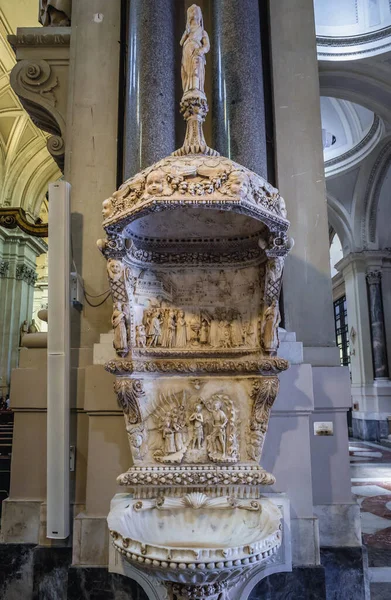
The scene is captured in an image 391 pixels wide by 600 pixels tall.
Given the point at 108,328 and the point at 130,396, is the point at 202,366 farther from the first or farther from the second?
the point at 108,328

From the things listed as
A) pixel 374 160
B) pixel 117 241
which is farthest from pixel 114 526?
pixel 374 160

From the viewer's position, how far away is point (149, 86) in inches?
155

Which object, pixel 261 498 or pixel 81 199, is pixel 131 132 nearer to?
pixel 81 199

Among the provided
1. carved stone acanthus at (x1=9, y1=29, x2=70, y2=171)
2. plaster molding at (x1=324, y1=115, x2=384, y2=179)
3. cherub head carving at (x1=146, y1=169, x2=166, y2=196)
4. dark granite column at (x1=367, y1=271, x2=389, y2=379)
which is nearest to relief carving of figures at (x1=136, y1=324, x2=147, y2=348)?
cherub head carving at (x1=146, y1=169, x2=166, y2=196)

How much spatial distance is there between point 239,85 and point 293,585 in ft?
12.8

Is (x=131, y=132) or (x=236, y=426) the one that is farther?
(x=131, y=132)

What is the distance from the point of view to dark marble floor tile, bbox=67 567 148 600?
10.5 ft

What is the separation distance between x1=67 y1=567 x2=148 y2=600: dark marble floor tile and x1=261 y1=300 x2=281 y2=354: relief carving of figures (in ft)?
6.19

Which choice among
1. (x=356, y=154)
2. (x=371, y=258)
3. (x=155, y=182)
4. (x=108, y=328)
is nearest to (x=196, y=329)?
(x=108, y=328)

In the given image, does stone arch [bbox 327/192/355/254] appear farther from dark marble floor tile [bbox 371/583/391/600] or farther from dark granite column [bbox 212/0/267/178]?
dark marble floor tile [bbox 371/583/391/600]

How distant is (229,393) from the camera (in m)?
3.30

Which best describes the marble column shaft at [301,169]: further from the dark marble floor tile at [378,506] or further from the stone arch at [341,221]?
the stone arch at [341,221]

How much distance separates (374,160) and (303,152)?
→ 32.9 ft

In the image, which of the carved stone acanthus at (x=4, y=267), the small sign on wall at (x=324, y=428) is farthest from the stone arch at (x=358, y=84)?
the carved stone acanthus at (x=4, y=267)
